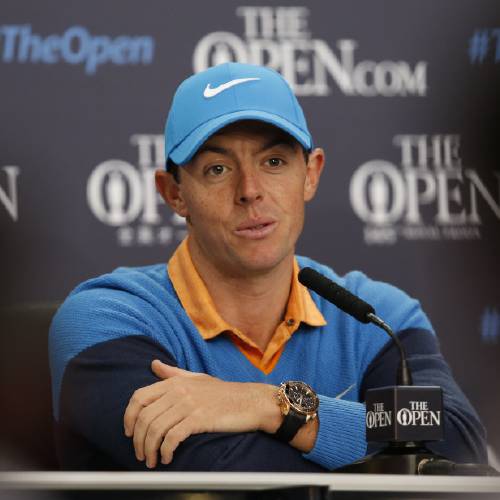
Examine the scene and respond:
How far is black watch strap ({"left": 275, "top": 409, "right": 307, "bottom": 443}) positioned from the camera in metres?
2.14

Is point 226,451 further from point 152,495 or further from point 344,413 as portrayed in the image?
point 152,495

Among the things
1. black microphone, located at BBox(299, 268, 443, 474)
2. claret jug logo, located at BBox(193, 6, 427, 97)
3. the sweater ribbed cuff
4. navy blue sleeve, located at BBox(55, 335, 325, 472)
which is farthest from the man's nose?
claret jug logo, located at BBox(193, 6, 427, 97)

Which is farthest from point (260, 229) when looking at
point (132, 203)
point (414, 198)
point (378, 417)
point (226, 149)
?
point (414, 198)

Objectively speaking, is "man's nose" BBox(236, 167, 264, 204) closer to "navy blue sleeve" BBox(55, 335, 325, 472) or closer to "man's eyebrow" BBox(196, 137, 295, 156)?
"man's eyebrow" BBox(196, 137, 295, 156)

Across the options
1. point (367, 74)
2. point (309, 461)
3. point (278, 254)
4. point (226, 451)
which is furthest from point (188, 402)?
point (367, 74)

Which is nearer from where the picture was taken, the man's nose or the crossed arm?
the crossed arm

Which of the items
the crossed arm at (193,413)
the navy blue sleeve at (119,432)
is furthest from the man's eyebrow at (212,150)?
the crossed arm at (193,413)

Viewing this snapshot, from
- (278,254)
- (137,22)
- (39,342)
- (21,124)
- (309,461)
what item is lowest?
(309,461)

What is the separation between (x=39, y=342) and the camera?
2559 millimetres

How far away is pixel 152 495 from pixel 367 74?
2322 millimetres

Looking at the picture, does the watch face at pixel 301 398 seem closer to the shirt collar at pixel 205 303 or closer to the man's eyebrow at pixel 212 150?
the shirt collar at pixel 205 303

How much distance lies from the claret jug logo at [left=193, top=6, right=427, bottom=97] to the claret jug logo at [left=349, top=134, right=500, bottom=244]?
17 cm

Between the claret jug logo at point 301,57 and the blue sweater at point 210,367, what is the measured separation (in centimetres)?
90

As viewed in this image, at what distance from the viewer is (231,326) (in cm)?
256
